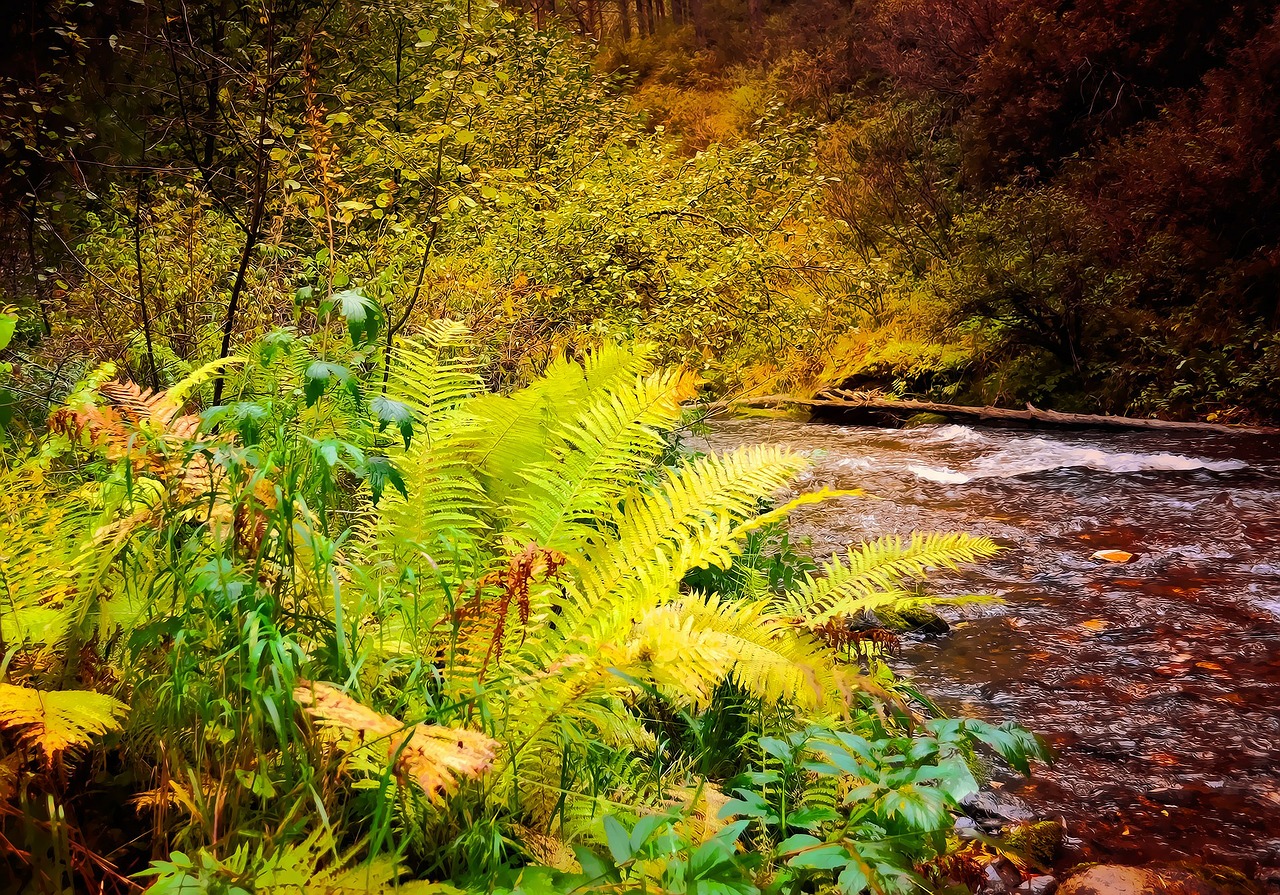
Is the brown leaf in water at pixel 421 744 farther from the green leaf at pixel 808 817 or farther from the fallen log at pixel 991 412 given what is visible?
the fallen log at pixel 991 412

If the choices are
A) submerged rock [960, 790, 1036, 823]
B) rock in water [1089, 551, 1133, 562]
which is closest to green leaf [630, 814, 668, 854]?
submerged rock [960, 790, 1036, 823]

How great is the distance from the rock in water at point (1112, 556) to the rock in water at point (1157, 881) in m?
3.04

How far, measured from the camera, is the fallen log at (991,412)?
7855 millimetres

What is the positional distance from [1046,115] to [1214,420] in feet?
18.3

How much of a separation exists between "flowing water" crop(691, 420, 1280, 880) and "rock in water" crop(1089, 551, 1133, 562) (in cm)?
7

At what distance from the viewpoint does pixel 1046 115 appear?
11297 millimetres

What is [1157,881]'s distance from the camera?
204cm

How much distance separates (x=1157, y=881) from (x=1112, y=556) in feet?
11.0

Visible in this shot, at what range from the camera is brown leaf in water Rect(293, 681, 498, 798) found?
1.17 metres

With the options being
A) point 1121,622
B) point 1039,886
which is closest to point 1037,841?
point 1039,886

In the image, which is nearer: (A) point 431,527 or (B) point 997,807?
(A) point 431,527

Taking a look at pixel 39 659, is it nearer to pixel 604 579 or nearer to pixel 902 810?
pixel 604 579

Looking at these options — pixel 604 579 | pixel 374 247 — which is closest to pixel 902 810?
pixel 604 579

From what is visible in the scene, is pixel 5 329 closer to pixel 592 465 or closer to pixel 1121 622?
pixel 592 465
